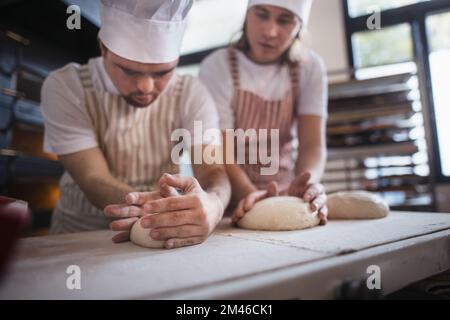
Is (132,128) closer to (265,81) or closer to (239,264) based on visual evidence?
(265,81)

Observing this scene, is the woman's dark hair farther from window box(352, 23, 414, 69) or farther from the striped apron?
window box(352, 23, 414, 69)

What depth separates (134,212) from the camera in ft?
2.86

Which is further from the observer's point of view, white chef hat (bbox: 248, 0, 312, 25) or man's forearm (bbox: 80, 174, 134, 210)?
white chef hat (bbox: 248, 0, 312, 25)

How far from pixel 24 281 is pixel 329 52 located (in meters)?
3.52

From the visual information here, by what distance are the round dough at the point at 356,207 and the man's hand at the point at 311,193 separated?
47 millimetres

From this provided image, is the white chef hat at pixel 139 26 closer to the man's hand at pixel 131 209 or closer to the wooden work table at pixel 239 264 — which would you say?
the man's hand at pixel 131 209

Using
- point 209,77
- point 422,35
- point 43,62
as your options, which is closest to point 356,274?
point 209,77


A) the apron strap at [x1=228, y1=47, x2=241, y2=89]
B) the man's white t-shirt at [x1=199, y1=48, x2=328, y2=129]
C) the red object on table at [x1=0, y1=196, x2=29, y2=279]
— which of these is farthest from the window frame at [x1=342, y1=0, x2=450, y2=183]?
the red object on table at [x1=0, y1=196, x2=29, y2=279]

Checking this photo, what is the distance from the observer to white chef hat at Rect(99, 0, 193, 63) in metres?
0.99

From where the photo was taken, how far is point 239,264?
587mm

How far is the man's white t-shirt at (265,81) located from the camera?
1503mm

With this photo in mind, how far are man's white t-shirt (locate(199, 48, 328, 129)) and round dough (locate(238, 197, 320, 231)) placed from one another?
1.90 ft

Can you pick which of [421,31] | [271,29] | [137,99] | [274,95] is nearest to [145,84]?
[137,99]

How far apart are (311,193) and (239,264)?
59 centimetres
